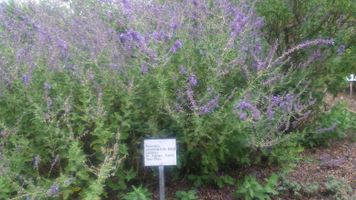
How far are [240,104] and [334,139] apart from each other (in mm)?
2496

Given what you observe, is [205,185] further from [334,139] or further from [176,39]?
[334,139]

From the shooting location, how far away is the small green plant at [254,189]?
3.62m

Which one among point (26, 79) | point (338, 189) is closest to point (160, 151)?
point (26, 79)

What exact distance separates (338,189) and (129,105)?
1828 millimetres

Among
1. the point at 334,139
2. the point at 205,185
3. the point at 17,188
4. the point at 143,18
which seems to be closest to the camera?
the point at 17,188

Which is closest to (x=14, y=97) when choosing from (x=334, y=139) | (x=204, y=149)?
(x=204, y=149)

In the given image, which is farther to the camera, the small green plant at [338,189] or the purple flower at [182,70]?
the small green plant at [338,189]

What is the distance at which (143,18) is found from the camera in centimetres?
369

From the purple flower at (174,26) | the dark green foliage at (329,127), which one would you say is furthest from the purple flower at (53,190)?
the dark green foliage at (329,127)

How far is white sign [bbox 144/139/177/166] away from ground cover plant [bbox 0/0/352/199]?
147 mm

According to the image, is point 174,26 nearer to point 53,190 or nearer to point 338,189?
point 53,190

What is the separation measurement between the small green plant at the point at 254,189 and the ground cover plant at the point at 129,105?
0.03 metres

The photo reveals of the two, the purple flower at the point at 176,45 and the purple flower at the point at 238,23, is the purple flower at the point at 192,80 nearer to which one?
the purple flower at the point at 176,45

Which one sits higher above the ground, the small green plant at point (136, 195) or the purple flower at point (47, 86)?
the purple flower at point (47, 86)
